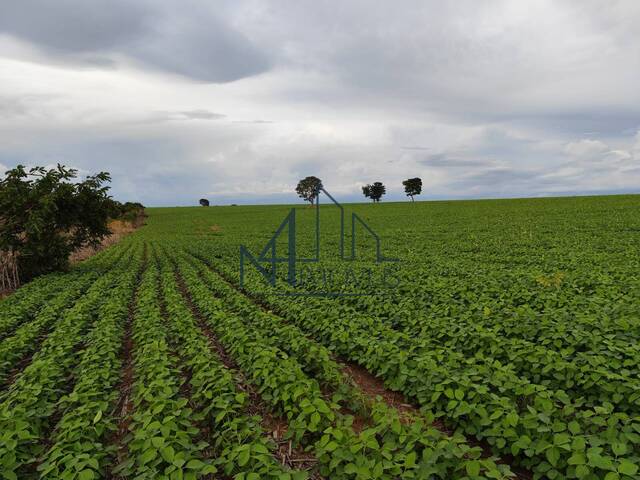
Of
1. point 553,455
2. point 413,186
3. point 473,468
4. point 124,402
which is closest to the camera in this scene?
point 473,468

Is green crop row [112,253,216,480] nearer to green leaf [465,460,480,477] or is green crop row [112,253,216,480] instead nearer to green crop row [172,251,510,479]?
green crop row [172,251,510,479]

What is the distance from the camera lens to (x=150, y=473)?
3926mm

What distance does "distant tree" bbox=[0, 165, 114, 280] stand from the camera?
1869 centimetres

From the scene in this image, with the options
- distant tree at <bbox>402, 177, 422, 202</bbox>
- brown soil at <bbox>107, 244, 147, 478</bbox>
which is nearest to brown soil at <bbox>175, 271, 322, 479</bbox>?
brown soil at <bbox>107, 244, 147, 478</bbox>

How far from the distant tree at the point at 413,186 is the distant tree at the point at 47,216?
106 m

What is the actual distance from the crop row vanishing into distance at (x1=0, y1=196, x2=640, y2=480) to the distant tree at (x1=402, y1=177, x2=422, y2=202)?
108 meters

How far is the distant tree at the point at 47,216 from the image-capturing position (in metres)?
18.7

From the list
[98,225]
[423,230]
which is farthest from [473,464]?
[423,230]

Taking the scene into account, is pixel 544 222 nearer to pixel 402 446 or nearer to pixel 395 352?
pixel 395 352

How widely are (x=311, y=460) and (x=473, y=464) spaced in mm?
2022

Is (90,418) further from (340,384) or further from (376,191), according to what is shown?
(376,191)

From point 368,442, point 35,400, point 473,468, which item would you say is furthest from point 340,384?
point 35,400

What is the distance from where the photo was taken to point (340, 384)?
636 centimetres

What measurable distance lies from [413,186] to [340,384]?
118m
